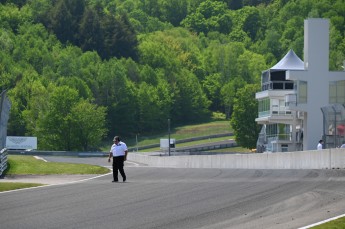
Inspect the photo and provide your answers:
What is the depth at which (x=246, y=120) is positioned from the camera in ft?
496

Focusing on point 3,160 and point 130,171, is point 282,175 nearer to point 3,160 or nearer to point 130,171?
point 130,171

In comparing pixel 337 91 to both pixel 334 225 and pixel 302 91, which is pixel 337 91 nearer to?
pixel 302 91

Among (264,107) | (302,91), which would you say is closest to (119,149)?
(302,91)

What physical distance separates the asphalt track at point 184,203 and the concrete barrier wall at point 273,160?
15.7 ft

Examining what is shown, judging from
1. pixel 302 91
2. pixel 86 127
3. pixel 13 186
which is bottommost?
pixel 13 186

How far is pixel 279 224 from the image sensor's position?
77.8 feet

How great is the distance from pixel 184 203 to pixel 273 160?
905 inches

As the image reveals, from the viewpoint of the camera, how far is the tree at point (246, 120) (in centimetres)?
14838

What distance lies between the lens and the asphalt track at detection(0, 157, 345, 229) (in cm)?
2486

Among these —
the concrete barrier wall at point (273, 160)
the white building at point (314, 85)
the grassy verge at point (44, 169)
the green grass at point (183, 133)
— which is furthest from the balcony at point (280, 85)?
the grassy verge at point (44, 169)

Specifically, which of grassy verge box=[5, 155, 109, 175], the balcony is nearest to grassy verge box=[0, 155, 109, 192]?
grassy verge box=[5, 155, 109, 175]

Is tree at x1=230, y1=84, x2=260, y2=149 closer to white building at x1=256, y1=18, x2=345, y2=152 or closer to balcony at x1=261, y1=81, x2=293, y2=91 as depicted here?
balcony at x1=261, y1=81, x2=293, y2=91

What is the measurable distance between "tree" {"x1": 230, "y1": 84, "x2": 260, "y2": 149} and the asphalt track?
365 feet

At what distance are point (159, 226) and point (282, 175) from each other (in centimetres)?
1338
